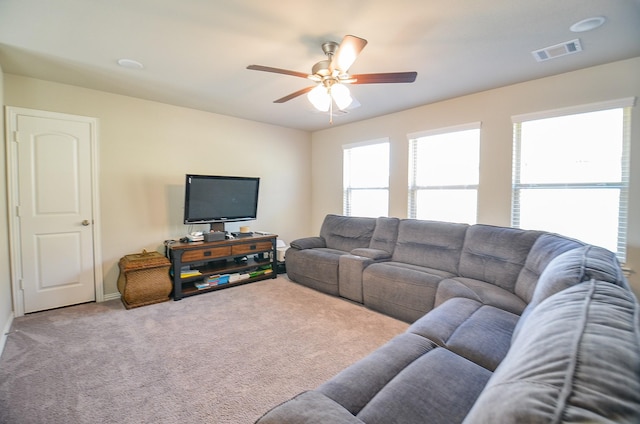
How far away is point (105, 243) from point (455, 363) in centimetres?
405

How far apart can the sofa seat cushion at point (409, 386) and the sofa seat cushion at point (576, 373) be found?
470mm

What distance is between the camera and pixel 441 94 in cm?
365

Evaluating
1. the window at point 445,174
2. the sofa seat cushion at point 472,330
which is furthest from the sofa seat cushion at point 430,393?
the window at point 445,174

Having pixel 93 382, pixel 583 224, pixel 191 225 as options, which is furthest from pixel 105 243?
pixel 583 224

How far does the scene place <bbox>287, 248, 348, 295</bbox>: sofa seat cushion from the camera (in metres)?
3.79

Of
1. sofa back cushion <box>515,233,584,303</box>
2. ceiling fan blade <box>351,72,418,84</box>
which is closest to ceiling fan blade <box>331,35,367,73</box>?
ceiling fan blade <box>351,72,418,84</box>

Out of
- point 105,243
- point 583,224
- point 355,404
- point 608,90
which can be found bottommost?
point 355,404

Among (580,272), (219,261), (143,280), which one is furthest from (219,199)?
(580,272)

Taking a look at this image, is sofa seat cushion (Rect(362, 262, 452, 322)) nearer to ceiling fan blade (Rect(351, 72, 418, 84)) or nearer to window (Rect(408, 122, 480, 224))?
window (Rect(408, 122, 480, 224))

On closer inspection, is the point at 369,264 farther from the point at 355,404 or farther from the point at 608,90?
the point at 608,90

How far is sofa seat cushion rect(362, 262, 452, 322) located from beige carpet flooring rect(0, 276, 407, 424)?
0.46ft

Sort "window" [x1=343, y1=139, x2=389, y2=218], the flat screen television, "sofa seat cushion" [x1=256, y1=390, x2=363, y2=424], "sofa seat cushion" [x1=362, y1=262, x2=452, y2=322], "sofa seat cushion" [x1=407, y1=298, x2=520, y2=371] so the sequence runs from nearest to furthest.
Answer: "sofa seat cushion" [x1=256, y1=390, x2=363, y2=424], "sofa seat cushion" [x1=407, y1=298, x2=520, y2=371], "sofa seat cushion" [x1=362, y1=262, x2=452, y2=322], the flat screen television, "window" [x1=343, y1=139, x2=389, y2=218]

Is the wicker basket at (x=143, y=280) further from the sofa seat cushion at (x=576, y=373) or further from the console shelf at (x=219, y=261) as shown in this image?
the sofa seat cushion at (x=576, y=373)

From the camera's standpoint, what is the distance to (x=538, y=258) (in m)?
2.42
